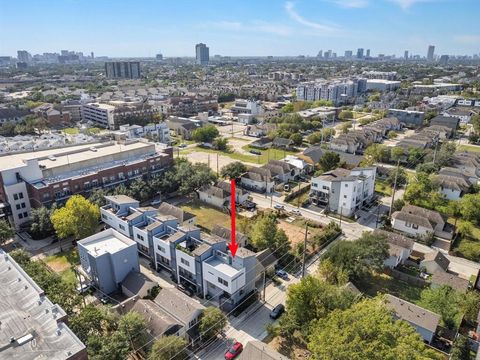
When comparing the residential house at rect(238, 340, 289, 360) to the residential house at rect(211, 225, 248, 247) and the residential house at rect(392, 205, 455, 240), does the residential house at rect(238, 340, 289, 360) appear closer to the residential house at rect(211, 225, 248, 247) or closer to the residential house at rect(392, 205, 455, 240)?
the residential house at rect(211, 225, 248, 247)

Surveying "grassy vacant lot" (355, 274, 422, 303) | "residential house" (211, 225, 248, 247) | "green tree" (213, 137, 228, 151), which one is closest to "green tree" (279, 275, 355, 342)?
"grassy vacant lot" (355, 274, 422, 303)

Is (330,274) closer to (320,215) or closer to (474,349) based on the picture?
(474,349)

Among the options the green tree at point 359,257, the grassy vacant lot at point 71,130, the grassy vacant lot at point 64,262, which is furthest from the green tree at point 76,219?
the grassy vacant lot at point 71,130

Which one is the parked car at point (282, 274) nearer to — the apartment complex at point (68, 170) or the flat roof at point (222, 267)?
the flat roof at point (222, 267)

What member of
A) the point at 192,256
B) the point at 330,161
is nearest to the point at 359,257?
the point at 192,256

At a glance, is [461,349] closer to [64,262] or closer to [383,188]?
[383,188]
